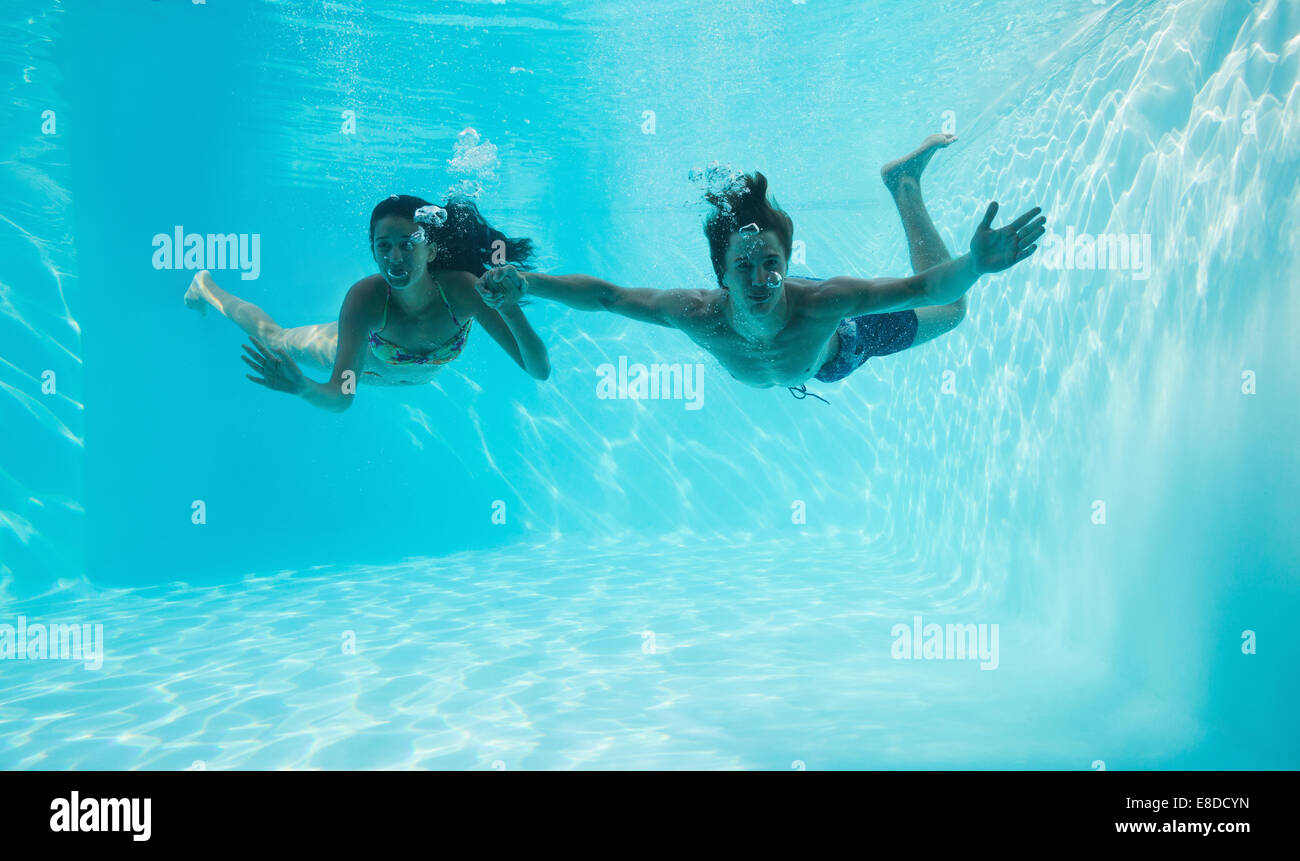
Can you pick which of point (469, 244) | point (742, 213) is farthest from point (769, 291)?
point (469, 244)

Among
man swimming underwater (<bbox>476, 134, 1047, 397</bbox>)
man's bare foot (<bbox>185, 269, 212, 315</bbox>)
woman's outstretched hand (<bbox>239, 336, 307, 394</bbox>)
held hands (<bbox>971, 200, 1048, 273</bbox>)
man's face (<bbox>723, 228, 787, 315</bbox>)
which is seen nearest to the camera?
held hands (<bbox>971, 200, 1048, 273</bbox>)

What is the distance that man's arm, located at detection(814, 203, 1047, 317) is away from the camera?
3.81 metres

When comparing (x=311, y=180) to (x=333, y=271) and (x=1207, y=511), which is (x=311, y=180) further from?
(x=1207, y=511)

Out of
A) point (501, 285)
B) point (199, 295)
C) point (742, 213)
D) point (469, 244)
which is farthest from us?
point (199, 295)

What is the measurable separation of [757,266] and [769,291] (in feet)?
0.54

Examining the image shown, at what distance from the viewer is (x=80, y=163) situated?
13883 millimetres

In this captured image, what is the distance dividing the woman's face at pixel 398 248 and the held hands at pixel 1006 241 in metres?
3.33

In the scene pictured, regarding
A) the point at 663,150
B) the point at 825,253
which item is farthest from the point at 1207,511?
the point at 825,253

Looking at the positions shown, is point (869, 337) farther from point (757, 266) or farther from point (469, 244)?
point (469, 244)

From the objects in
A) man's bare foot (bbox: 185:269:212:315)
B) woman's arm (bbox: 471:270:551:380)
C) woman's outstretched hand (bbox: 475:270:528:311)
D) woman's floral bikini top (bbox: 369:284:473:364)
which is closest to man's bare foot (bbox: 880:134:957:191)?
woman's arm (bbox: 471:270:551:380)

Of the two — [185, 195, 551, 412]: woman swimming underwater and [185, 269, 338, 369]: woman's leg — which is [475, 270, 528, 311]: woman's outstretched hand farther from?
[185, 269, 338, 369]: woman's leg

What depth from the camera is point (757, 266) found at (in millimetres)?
4586

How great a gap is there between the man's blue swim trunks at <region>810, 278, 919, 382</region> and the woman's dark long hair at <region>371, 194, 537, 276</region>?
2385 millimetres

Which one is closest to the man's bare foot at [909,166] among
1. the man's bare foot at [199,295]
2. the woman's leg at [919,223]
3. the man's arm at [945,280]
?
the woman's leg at [919,223]
